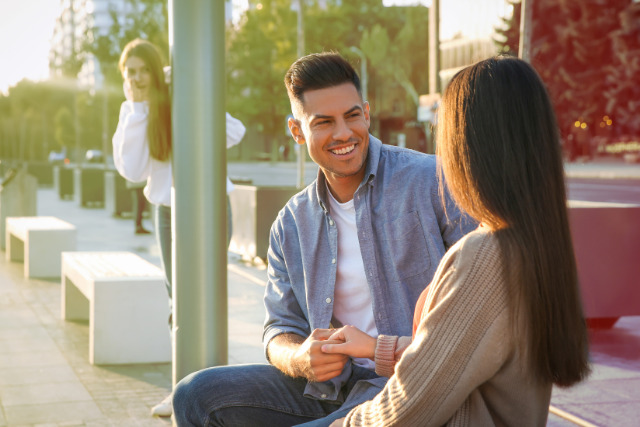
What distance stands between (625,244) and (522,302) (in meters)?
4.83

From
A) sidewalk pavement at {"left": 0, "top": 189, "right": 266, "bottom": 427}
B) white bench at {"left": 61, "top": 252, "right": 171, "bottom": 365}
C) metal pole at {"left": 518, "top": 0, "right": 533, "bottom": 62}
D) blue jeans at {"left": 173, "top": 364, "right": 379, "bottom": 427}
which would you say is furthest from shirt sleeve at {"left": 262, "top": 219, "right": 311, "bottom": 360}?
metal pole at {"left": 518, "top": 0, "right": 533, "bottom": 62}

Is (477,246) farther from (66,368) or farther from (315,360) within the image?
(66,368)

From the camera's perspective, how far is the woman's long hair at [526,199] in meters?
1.69

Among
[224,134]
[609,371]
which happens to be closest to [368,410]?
[224,134]

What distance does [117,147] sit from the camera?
459cm

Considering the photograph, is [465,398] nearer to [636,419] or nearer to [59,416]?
[636,419]

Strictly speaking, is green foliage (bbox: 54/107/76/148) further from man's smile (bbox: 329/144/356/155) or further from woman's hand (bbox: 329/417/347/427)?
woman's hand (bbox: 329/417/347/427)

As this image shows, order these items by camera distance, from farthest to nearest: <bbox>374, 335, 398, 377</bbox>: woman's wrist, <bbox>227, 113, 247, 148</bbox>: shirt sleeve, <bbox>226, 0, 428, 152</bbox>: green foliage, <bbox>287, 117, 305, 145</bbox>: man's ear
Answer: <bbox>226, 0, 428, 152</bbox>: green foliage → <bbox>227, 113, 247, 148</bbox>: shirt sleeve → <bbox>287, 117, 305, 145</bbox>: man's ear → <bbox>374, 335, 398, 377</bbox>: woman's wrist

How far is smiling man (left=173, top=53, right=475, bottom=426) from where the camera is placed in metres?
2.47

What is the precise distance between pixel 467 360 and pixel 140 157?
3111mm

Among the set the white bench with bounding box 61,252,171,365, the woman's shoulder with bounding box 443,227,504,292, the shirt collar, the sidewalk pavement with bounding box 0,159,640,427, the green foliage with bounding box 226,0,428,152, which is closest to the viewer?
the woman's shoulder with bounding box 443,227,504,292

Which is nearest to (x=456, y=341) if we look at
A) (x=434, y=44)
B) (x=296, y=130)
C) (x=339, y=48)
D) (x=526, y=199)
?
(x=526, y=199)

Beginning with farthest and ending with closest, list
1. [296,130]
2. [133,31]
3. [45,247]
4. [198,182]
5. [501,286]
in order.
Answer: [133,31] → [45,247] → [198,182] → [296,130] → [501,286]

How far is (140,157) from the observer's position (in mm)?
4492
